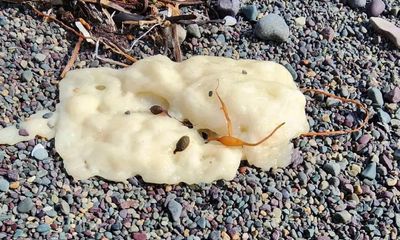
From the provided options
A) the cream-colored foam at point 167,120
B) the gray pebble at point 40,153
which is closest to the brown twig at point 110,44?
the cream-colored foam at point 167,120

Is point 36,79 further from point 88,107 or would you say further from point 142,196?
point 142,196

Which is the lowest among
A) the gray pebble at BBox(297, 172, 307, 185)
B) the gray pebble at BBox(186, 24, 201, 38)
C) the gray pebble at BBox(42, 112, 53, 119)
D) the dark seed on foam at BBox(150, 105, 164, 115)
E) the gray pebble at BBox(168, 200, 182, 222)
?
the gray pebble at BBox(168, 200, 182, 222)

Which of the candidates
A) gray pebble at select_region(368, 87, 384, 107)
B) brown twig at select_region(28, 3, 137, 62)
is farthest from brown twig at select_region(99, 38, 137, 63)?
gray pebble at select_region(368, 87, 384, 107)

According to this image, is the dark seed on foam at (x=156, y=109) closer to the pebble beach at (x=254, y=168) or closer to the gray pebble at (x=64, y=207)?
the pebble beach at (x=254, y=168)

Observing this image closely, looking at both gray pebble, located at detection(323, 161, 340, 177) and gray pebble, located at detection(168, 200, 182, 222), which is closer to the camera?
gray pebble, located at detection(168, 200, 182, 222)

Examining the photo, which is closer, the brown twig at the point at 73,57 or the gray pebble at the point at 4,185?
the gray pebble at the point at 4,185

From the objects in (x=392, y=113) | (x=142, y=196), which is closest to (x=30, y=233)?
(x=142, y=196)

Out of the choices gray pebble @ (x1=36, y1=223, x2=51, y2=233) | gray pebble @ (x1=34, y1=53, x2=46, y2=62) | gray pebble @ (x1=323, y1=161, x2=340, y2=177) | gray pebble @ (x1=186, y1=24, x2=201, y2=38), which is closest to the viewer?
gray pebble @ (x1=36, y1=223, x2=51, y2=233)

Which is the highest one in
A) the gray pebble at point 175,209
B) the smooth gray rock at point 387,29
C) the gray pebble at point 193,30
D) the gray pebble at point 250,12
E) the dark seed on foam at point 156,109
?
the smooth gray rock at point 387,29

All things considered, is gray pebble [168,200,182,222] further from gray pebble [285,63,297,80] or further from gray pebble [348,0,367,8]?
gray pebble [348,0,367,8]
